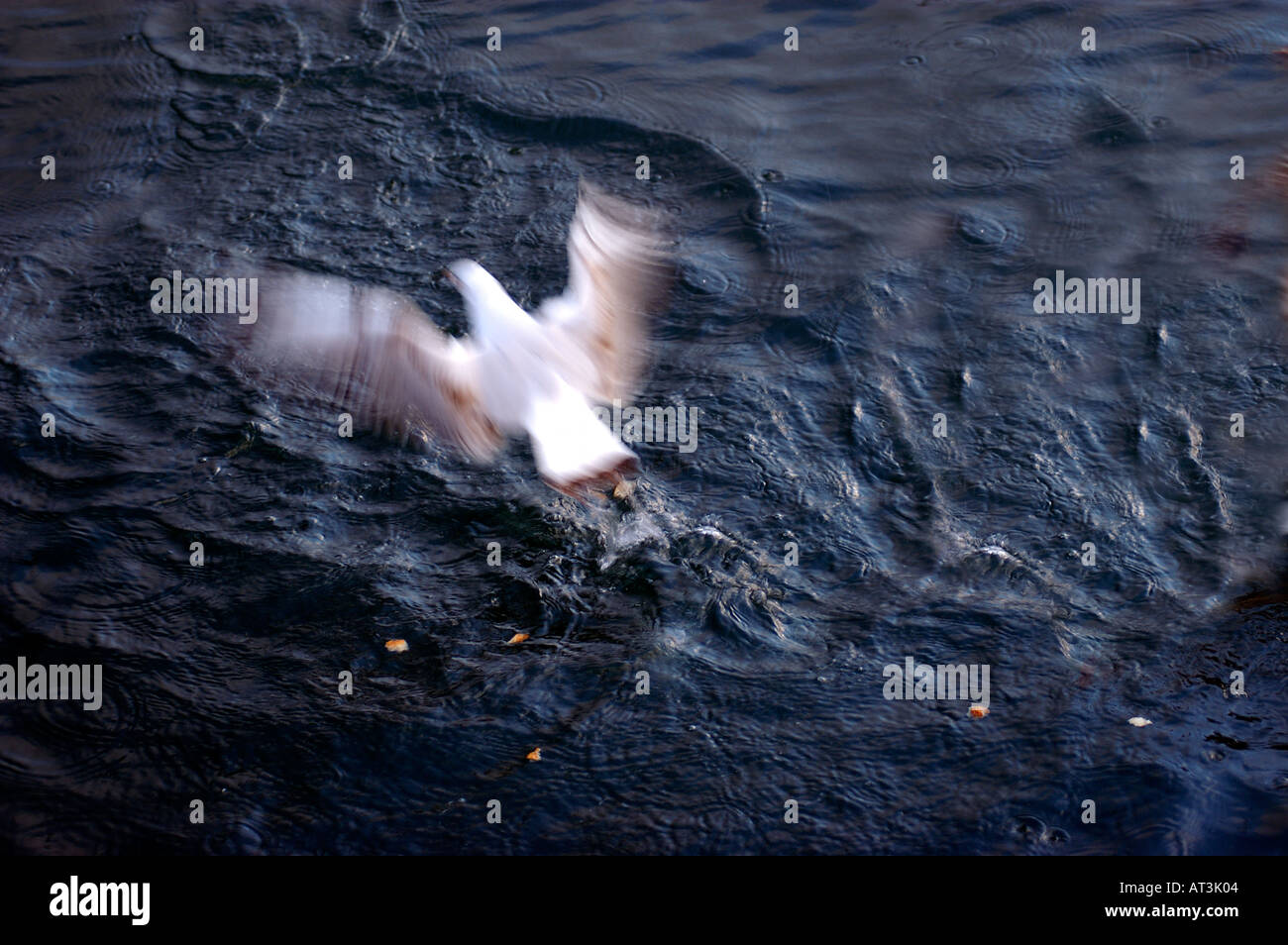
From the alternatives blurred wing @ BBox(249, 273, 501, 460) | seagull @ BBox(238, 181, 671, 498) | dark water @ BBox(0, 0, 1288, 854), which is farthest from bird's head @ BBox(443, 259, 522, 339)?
dark water @ BBox(0, 0, 1288, 854)

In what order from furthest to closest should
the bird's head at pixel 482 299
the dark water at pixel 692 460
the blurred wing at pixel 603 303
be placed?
the blurred wing at pixel 603 303, the bird's head at pixel 482 299, the dark water at pixel 692 460

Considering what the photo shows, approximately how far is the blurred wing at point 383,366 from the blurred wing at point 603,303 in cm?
47

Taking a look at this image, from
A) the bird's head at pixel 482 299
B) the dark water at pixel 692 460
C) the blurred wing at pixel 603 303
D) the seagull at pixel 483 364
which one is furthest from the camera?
the blurred wing at pixel 603 303

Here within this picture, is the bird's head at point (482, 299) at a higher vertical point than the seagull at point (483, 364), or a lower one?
higher

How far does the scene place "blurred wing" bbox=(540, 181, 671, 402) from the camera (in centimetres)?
543

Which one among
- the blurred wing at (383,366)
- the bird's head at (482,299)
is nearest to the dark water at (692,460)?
the blurred wing at (383,366)

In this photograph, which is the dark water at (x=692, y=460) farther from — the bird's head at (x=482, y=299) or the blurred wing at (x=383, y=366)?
the bird's head at (x=482, y=299)

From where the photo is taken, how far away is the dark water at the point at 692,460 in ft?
13.0

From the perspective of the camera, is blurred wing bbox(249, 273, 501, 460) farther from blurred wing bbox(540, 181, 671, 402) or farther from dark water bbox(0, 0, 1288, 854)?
blurred wing bbox(540, 181, 671, 402)

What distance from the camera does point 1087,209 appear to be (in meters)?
6.78

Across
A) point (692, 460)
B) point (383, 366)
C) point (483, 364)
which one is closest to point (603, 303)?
point (483, 364)

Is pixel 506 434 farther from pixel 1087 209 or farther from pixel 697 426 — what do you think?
pixel 1087 209
